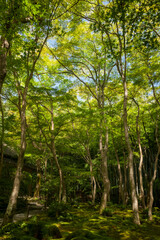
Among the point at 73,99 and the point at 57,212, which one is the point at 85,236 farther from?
the point at 73,99

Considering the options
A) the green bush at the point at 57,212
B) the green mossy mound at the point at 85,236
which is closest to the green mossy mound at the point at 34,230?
the green mossy mound at the point at 85,236

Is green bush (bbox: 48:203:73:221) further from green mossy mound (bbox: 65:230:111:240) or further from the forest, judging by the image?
green mossy mound (bbox: 65:230:111:240)

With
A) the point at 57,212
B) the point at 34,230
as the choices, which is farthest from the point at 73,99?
the point at 34,230

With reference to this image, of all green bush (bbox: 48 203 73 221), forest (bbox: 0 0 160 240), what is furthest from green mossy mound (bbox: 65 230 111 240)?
green bush (bbox: 48 203 73 221)

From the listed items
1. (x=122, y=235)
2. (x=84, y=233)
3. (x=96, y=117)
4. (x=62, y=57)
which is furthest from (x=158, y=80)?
(x=84, y=233)

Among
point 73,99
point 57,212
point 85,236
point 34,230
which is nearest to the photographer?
point 85,236

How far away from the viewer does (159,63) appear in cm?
880

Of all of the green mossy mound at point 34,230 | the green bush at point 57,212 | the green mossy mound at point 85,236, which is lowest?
the green bush at point 57,212

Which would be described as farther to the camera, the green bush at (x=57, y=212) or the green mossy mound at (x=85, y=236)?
the green bush at (x=57, y=212)

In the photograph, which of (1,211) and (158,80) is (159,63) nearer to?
(158,80)

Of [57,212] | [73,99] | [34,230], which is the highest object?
[73,99]

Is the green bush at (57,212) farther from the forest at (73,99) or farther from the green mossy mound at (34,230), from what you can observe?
the green mossy mound at (34,230)

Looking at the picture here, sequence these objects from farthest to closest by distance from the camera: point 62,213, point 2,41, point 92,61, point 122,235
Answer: point 92,61 → point 62,213 → point 122,235 → point 2,41

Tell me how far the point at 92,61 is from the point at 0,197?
11.3 m
